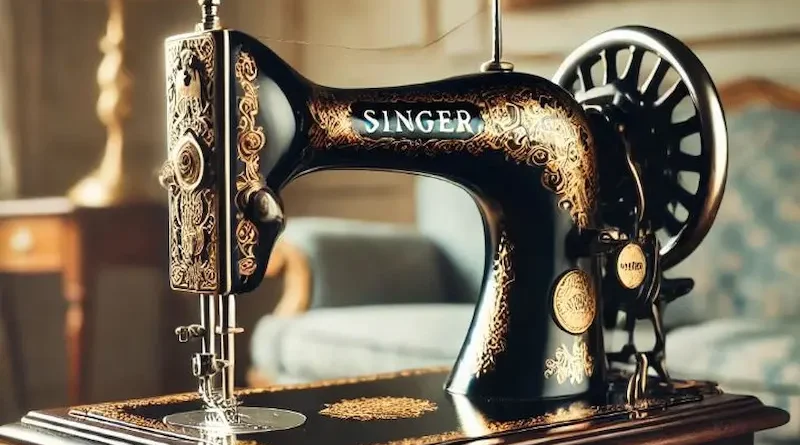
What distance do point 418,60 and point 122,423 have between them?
2933 millimetres

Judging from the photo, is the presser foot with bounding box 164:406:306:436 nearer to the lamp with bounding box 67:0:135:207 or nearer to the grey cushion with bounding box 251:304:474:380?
the grey cushion with bounding box 251:304:474:380

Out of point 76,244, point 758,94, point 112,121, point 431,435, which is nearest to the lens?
point 431,435

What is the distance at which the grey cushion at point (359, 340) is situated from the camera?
8.69ft

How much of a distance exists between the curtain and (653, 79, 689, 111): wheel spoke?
106 inches

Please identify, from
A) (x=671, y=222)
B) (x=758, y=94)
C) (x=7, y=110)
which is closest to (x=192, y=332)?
(x=671, y=222)

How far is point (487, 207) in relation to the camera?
145 cm

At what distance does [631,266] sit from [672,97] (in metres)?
0.21

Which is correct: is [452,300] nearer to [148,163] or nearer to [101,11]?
[148,163]

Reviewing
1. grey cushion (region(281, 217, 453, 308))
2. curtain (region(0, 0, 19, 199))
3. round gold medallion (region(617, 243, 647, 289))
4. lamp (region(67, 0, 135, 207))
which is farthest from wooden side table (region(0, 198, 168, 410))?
round gold medallion (region(617, 243, 647, 289))

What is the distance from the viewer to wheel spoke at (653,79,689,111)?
148cm

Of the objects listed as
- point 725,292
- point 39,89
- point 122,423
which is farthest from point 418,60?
point 122,423

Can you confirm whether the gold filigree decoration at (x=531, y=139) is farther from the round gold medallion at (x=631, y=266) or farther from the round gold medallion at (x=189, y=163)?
the round gold medallion at (x=189, y=163)

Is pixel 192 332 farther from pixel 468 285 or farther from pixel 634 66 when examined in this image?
pixel 468 285

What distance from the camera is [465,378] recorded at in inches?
56.5
